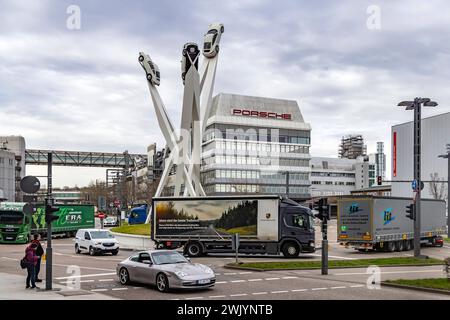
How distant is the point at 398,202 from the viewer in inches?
1583

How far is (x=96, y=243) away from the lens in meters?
37.5

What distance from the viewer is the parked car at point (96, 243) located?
37.5 m

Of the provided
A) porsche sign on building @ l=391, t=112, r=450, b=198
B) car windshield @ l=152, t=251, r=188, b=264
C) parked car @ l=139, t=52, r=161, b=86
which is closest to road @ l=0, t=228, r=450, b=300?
car windshield @ l=152, t=251, r=188, b=264

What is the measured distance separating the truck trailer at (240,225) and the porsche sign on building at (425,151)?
6273 centimetres

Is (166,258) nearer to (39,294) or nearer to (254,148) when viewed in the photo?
(39,294)

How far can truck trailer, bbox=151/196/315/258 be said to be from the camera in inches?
1345

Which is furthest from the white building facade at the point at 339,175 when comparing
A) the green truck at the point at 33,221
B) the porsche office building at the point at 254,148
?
the green truck at the point at 33,221

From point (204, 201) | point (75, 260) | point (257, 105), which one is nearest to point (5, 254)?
point (75, 260)

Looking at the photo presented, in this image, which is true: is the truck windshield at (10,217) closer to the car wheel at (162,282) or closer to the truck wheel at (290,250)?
the truck wheel at (290,250)

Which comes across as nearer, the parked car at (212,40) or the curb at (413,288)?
the curb at (413,288)

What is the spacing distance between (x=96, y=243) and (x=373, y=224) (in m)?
17.8

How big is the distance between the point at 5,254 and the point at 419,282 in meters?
27.6

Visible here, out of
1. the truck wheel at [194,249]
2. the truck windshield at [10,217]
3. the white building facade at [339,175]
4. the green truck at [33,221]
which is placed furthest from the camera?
the white building facade at [339,175]

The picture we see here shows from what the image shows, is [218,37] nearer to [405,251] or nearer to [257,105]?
[405,251]
